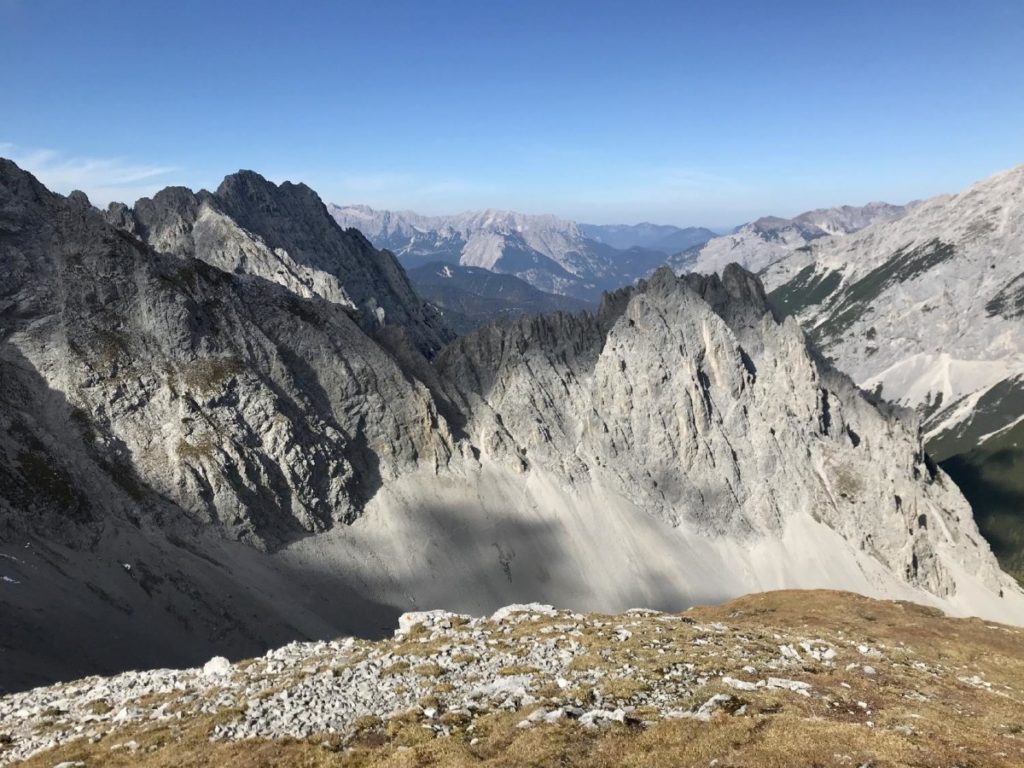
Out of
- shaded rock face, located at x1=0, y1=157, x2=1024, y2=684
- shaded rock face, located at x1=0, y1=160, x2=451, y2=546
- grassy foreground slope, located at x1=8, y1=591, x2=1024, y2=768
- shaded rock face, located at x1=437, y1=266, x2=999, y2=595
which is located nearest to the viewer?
grassy foreground slope, located at x1=8, y1=591, x2=1024, y2=768

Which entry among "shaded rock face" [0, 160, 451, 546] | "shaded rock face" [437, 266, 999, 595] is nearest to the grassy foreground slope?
"shaded rock face" [0, 160, 451, 546]

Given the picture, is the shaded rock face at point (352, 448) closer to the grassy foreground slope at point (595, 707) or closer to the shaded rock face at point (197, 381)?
the shaded rock face at point (197, 381)

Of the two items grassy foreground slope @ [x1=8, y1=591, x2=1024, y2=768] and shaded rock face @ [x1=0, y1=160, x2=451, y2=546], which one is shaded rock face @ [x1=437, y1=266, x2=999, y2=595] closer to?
shaded rock face @ [x1=0, y1=160, x2=451, y2=546]

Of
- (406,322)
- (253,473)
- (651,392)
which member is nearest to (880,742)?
(253,473)

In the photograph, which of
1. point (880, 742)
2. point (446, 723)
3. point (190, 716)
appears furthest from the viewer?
point (190, 716)

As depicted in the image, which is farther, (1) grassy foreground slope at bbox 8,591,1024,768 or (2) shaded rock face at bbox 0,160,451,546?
(2) shaded rock face at bbox 0,160,451,546

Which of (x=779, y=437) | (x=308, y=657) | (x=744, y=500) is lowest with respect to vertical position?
(x=744, y=500)

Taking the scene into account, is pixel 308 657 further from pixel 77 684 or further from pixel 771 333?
pixel 771 333
